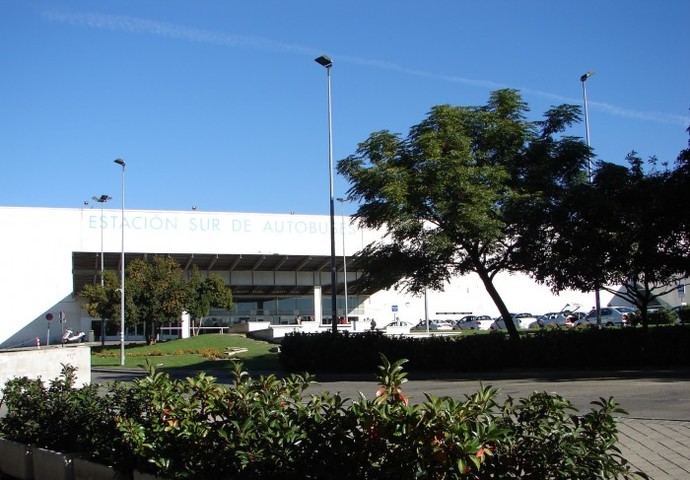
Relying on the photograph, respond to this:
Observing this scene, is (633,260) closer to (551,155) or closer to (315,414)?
(551,155)

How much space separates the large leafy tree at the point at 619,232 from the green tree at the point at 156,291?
3504 cm

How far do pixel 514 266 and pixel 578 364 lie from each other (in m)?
3.86

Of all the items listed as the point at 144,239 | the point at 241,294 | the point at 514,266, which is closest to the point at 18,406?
the point at 514,266

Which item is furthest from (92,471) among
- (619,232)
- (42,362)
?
(619,232)

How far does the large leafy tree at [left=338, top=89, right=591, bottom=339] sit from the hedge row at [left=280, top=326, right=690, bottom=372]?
50.3 inches

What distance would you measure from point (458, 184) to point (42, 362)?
504 inches

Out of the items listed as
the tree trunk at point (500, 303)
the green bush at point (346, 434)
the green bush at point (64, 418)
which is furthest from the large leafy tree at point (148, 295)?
the green bush at point (346, 434)

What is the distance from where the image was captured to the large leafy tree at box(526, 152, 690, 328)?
2111 cm

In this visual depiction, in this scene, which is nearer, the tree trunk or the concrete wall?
the concrete wall

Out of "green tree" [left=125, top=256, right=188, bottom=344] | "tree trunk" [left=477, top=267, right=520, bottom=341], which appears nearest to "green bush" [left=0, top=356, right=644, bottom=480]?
"tree trunk" [left=477, top=267, right=520, bottom=341]

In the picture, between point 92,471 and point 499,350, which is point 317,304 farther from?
point 92,471

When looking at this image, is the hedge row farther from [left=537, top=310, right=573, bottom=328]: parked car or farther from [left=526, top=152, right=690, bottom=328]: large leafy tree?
[left=537, top=310, right=573, bottom=328]: parked car

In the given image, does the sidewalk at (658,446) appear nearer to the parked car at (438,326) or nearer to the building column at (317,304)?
the parked car at (438,326)

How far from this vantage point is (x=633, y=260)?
21656 mm
